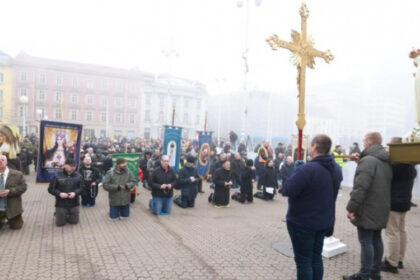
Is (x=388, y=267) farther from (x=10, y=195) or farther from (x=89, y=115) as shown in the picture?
(x=89, y=115)

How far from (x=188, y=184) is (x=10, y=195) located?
4303 mm

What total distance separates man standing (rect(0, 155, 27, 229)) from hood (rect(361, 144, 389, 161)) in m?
6.16

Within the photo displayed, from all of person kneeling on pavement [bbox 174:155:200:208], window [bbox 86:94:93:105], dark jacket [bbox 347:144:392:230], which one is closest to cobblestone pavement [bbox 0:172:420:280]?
person kneeling on pavement [bbox 174:155:200:208]

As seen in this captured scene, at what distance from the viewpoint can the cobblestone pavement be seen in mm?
4477

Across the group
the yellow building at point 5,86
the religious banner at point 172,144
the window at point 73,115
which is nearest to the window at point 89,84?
the window at point 73,115

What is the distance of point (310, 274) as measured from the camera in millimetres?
3225

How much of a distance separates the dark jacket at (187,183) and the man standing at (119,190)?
64.0 inches

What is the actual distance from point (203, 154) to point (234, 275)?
25.8 feet

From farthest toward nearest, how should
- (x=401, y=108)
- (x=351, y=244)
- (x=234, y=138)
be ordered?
1. (x=401, y=108)
2. (x=234, y=138)
3. (x=351, y=244)

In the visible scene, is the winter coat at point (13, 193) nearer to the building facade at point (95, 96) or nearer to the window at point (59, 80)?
the building facade at point (95, 96)

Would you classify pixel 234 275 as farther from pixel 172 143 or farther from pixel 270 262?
pixel 172 143

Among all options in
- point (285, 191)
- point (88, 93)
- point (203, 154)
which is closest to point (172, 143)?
point (203, 154)

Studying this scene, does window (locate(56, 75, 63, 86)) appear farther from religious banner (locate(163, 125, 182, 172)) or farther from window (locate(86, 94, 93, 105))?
religious banner (locate(163, 125, 182, 172))

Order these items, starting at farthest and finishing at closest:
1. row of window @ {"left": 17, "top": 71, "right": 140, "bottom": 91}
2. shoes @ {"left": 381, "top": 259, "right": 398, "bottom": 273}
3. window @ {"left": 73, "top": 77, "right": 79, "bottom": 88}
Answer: window @ {"left": 73, "top": 77, "right": 79, "bottom": 88}
row of window @ {"left": 17, "top": 71, "right": 140, "bottom": 91}
shoes @ {"left": 381, "top": 259, "right": 398, "bottom": 273}
